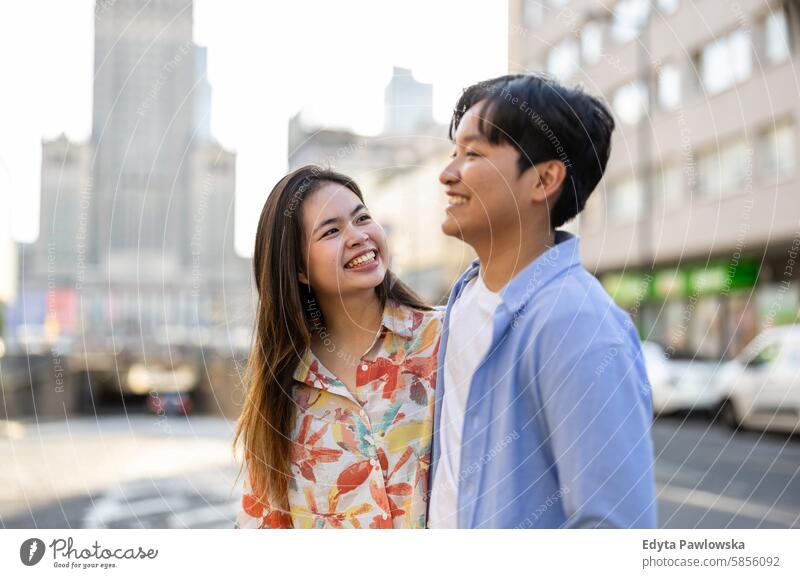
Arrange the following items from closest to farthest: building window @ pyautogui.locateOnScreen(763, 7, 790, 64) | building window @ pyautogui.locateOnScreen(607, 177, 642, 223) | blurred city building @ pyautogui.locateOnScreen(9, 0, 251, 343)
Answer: blurred city building @ pyautogui.locateOnScreen(9, 0, 251, 343), building window @ pyautogui.locateOnScreen(763, 7, 790, 64), building window @ pyautogui.locateOnScreen(607, 177, 642, 223)

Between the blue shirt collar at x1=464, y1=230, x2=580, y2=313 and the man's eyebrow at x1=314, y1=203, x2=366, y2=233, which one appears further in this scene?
the man's eyebrow at x1=314, y1=203, x2=366, y2=233

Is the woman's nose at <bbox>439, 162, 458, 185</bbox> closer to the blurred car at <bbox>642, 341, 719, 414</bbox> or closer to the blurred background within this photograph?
the blurred background

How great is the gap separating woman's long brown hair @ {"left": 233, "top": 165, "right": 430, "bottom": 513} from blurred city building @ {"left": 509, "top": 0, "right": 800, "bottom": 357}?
713 centimetres

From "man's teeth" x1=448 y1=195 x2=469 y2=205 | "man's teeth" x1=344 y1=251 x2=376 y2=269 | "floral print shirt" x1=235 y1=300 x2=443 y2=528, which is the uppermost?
"man's teeth" x1=448 y1=195 x2=469 y2=205

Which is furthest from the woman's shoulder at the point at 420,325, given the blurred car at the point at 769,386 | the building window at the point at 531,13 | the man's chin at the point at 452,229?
the blurred car at the point at 769,386

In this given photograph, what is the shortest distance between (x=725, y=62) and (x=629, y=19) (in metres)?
1.24

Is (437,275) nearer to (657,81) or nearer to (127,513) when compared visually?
(127,513)

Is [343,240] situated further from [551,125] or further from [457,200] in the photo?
[551,125]

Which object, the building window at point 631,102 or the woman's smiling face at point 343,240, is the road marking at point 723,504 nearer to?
the woman's smiling face at point 343,240

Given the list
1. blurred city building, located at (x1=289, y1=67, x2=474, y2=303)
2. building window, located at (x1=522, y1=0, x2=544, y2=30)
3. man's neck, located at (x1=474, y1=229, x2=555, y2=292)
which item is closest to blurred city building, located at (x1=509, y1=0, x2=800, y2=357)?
building window, located at (x1=522, y1=0, x2=544, y2=30)

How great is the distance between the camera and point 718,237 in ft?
41.8

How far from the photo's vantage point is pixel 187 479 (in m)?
5.48

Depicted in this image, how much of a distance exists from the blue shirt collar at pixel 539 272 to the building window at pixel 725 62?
916cm

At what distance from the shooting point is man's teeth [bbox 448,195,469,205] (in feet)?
5.33
